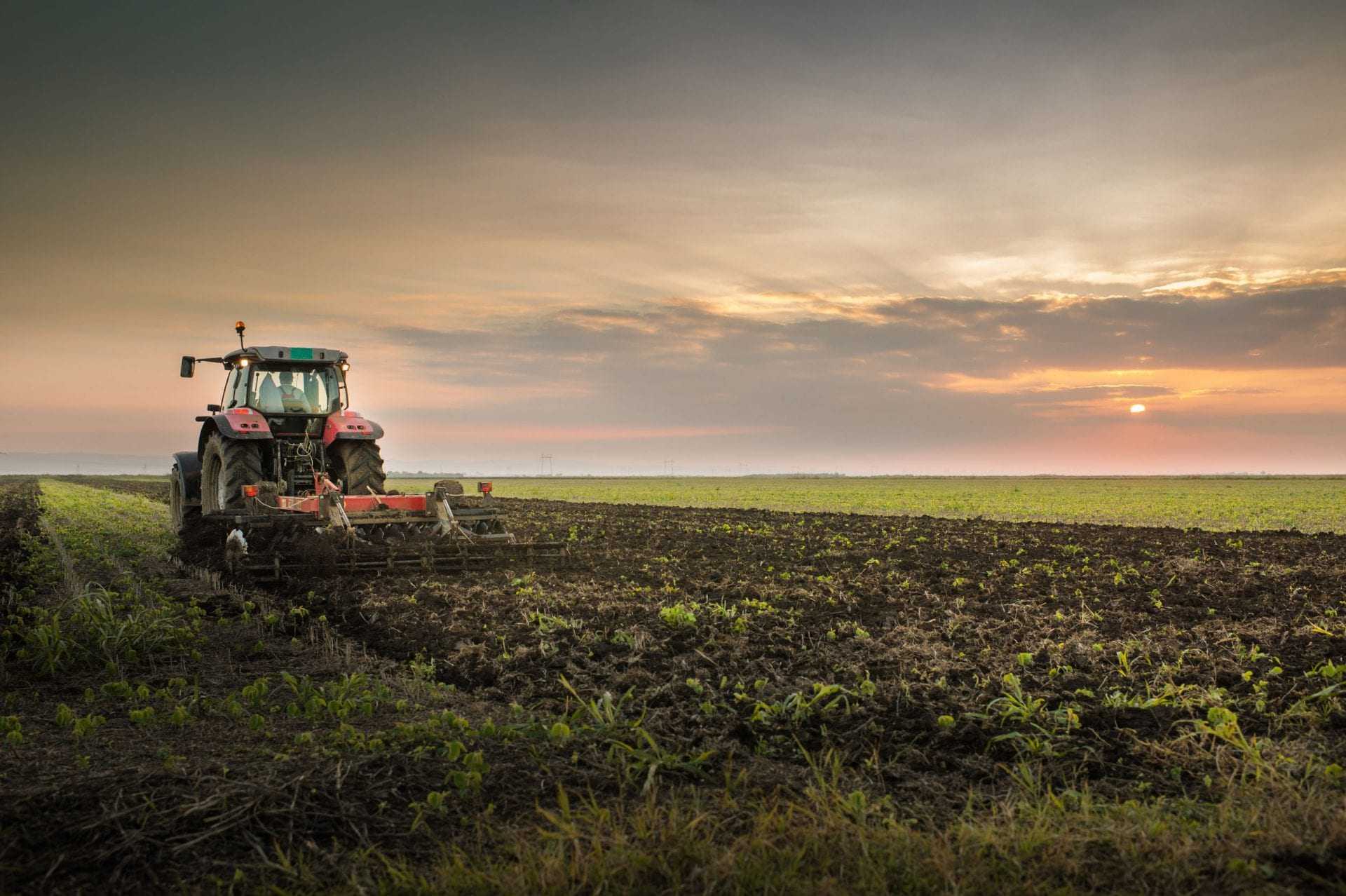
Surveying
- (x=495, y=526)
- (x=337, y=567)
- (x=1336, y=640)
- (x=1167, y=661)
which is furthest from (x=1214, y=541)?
(x=337, y=567)

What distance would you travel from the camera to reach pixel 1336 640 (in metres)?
8.27

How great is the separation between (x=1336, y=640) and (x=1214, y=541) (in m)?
11.9

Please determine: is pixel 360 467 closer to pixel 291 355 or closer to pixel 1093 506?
pixel 291 355

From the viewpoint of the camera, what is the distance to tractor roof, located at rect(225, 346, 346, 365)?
52.1 feet

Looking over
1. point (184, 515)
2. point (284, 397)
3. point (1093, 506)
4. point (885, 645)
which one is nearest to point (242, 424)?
point (284, 397)

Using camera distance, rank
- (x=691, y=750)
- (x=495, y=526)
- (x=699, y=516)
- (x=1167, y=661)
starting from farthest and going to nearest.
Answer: (x=699, y=516)
(x=495, y=526)
(x=1167, y=661)
(x=691, y=750)

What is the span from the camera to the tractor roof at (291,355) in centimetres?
1588

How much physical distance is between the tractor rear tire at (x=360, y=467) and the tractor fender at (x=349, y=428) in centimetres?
18

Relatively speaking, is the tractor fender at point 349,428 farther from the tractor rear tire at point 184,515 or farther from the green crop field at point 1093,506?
the green crop field at point 1093,506

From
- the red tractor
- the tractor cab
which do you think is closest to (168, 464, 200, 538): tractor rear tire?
the red tractor

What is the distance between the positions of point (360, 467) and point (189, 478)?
4464 mm

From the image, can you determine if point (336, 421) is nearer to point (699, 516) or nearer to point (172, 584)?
point (172, 584)

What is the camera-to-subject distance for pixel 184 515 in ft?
57.5

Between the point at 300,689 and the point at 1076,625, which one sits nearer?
the point at 300,689
